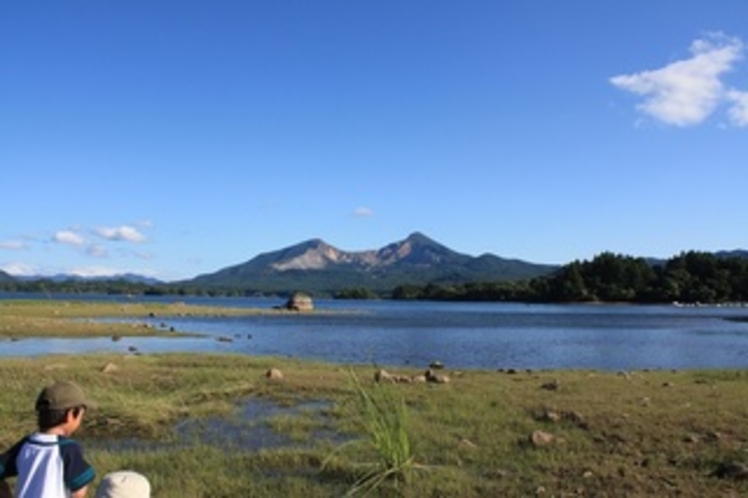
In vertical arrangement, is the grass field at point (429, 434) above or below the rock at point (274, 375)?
below

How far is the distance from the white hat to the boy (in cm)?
36

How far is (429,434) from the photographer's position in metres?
17.1

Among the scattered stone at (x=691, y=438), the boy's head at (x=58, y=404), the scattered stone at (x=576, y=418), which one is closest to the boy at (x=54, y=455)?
the boy's head at (x=58, y=404)

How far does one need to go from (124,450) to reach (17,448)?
9544mm

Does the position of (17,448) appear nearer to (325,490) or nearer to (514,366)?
(325,490)

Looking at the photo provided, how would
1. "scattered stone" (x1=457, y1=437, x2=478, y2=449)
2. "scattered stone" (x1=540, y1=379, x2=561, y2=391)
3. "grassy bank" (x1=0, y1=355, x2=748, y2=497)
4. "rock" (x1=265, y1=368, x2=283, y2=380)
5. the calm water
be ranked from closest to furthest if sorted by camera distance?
"grassy bank" (x1=0, y1=355, x2=748, y2=497)
"scattered stone" (x1=457, y1=437, x2=478, y2=449)
"scattered stone" (x1=540, y1=379, x2=561, y2=391)
"rock" (x1=265, y1=368, x2=283, y2=380)
the calm water

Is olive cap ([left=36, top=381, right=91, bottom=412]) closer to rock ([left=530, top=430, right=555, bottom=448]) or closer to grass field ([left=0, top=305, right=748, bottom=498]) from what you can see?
grass field ([left=0, top=305, right=748, bottom=498])

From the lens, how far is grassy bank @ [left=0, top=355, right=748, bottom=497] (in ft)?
42.6

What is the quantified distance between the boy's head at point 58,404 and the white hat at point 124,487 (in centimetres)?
79

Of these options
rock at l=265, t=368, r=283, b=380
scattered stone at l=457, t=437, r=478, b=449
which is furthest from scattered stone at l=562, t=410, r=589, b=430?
rock at l=265, t=368, r=283, b=380

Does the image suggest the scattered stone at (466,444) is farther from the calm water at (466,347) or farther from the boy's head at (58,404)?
the calm water at (466,347)

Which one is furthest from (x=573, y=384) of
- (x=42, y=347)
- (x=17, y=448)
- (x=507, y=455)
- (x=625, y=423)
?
(x=42, y=347)

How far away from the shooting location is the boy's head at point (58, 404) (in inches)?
259

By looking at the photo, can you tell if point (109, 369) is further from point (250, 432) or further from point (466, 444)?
point (466, 444)
